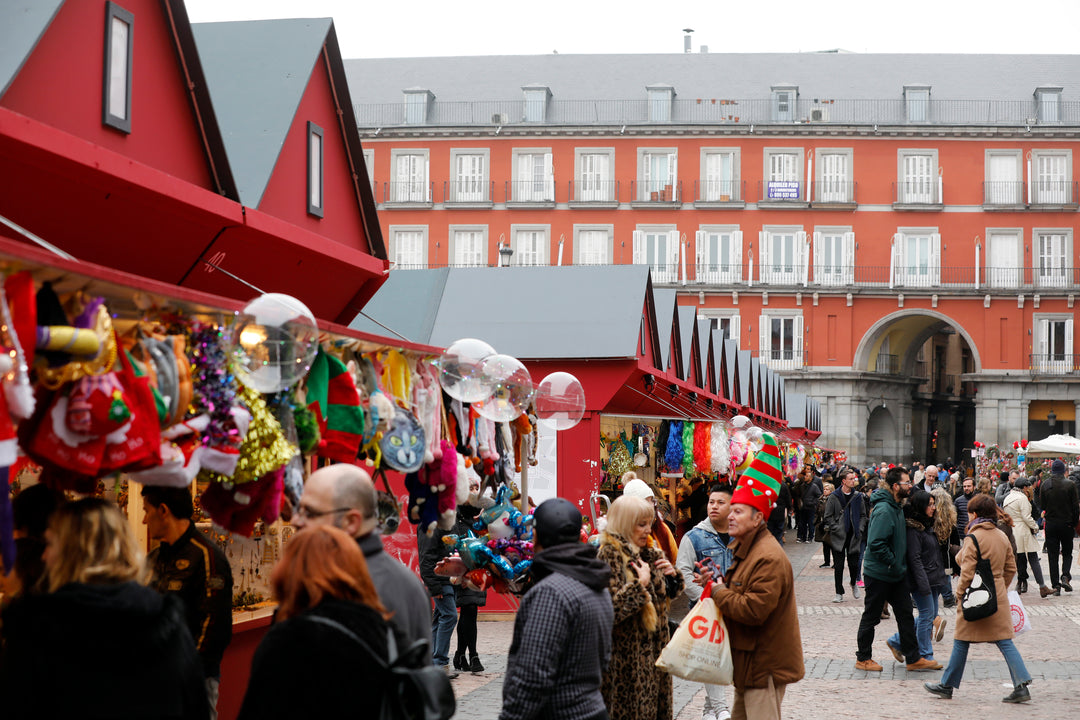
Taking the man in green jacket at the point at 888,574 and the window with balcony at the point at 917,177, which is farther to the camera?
the window with balcony at the point at 917,177

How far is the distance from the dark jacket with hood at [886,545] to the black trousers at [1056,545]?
7594 millimetres

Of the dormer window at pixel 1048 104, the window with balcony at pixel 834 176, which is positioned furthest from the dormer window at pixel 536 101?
the dormer window at pixel 1048 104

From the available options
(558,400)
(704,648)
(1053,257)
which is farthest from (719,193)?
(704,648)

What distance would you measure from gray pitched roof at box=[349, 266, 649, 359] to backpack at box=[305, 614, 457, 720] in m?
10.1

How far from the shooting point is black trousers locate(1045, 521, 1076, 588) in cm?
1741

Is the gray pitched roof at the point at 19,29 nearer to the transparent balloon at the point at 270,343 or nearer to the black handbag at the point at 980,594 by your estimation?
the transparent balloon at the point at 270,343

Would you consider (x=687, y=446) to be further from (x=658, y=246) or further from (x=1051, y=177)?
(x=1051, y=177)

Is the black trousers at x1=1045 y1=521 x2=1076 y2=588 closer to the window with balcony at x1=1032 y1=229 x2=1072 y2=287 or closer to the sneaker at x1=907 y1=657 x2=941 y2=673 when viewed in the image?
the sneaker at x1=907 y1=657 x2=941 y2=673

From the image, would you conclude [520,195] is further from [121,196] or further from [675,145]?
[121,196]

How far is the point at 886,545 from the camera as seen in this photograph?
10812mm

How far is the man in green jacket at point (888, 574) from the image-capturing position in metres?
10.8

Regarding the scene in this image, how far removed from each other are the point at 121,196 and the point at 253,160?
9.36 ft

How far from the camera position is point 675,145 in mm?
55938

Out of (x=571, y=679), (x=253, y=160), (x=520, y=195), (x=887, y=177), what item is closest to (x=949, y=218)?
(x=887, y=177)
